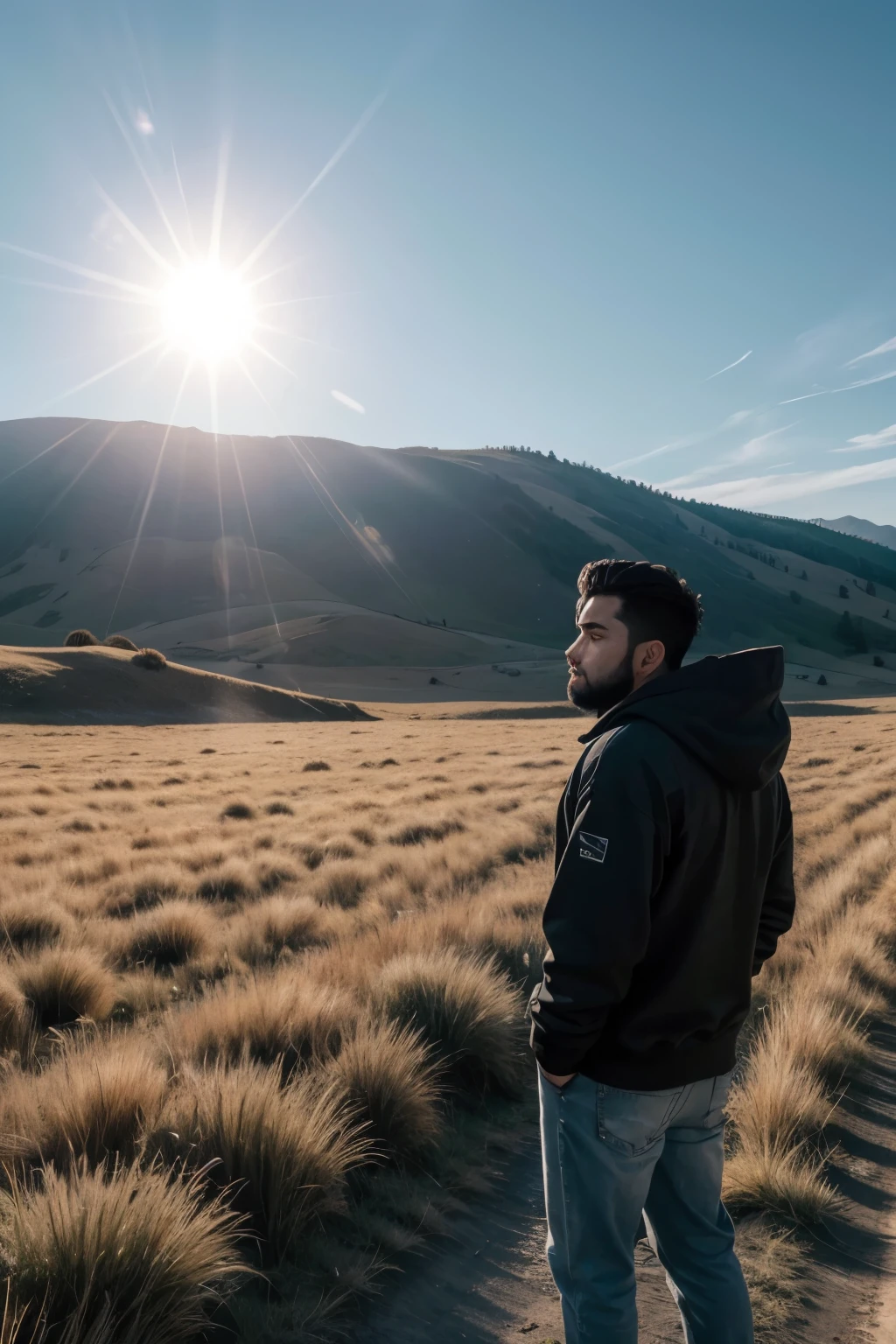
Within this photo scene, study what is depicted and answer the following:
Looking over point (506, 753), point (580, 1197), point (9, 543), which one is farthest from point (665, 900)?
point (9, 543)

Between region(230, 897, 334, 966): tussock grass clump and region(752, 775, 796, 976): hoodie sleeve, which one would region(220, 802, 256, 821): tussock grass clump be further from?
region(752, 775, 796, 976): hoodie sleeve

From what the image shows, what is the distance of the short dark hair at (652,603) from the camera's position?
7.91 feet

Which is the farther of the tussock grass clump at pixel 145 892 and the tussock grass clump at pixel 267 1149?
the tussock grass clump at pixel 145 892

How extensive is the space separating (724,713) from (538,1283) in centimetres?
271

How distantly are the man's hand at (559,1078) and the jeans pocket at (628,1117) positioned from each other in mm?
84

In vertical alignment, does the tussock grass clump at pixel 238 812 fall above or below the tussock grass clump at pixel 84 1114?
below

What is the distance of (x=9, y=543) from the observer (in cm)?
17012

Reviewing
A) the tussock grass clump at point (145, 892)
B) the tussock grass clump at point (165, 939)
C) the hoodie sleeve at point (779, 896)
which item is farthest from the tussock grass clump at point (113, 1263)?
the tussock grass clump at point (145, 892)

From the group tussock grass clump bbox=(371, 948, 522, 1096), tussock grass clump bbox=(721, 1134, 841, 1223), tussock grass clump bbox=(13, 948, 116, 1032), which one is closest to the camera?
tussock grass clump bbox=(721, 1134, 841, 1223)

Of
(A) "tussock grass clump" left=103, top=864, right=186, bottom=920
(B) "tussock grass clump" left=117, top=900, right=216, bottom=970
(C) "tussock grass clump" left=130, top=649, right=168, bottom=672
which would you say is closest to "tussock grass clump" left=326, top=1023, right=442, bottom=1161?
(B) "tussock grass clump" left=117, top=900, right=216, bottom=970

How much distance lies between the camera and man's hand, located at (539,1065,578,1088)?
2.12m

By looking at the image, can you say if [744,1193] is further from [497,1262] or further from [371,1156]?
[371,1156]

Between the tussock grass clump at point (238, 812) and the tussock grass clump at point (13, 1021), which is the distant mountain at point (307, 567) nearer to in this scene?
the tussock grass clump at point (238, 812)

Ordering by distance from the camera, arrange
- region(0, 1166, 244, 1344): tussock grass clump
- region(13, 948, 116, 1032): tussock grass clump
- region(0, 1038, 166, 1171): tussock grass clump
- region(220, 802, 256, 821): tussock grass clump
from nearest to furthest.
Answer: region(0, 1166, 244, 1344): tussock grass clump, region(0, 1038, 166, 1171): tussock grass clump, region(13, 948, 116, 1032): tussock grass clump, region(220, 802, 256, 821): tussock grass clump
